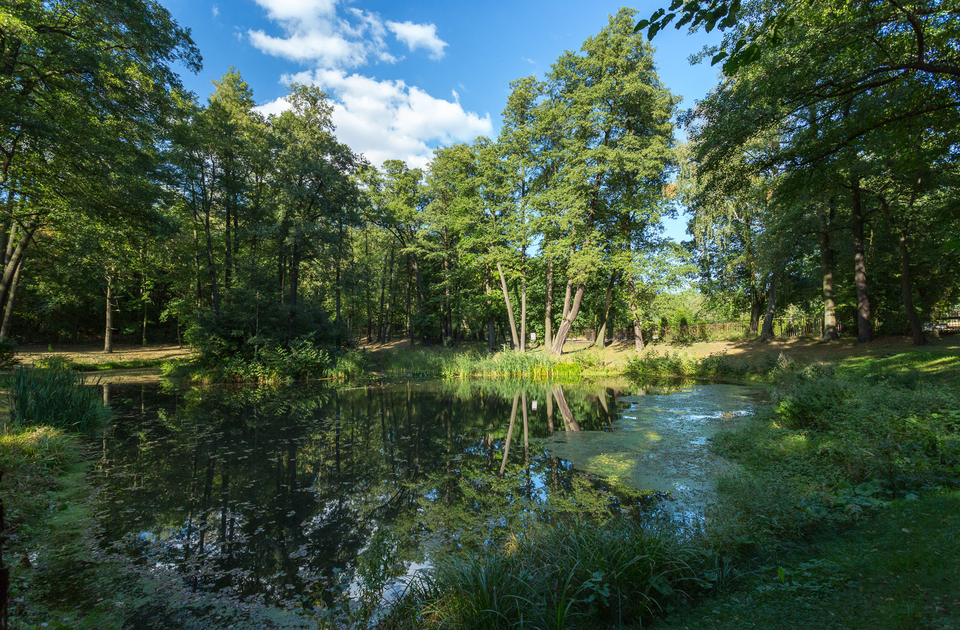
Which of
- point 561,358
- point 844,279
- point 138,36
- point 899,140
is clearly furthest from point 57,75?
point 844,279

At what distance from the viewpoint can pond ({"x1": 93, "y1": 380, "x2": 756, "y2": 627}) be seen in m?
3.84

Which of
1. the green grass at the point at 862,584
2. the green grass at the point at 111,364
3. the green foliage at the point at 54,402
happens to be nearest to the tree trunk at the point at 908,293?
the green grass at the point at 862,584

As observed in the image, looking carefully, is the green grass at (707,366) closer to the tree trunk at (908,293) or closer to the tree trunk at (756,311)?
the tree trunk at (908,293)

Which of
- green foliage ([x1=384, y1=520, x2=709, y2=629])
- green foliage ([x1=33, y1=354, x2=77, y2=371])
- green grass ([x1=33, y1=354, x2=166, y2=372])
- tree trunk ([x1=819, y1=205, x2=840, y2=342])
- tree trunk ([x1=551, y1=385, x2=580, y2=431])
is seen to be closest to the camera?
green foliage ([x1=384, y1=520, x2=709, y2=629])

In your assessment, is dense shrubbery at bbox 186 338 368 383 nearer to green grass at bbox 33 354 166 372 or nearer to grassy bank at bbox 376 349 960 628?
green grass at bbox 33 354 166 372

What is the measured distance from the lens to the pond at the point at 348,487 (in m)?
3.84

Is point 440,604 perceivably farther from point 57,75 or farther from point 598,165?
point 598,165

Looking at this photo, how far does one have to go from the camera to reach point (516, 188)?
2427 centimetres

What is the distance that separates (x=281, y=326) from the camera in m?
20.7

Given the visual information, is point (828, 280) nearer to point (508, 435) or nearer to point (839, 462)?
point (839, 462)

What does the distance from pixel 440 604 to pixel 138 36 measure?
14.9 metres

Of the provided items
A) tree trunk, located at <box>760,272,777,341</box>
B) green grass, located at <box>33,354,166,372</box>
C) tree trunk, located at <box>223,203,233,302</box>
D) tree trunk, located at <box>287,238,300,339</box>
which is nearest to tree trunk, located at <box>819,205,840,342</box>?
tree trunk, located at <box>760,272,777,341</box>

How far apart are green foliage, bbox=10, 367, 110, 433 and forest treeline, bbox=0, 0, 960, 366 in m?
5.20

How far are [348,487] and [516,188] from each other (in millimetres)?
21075
